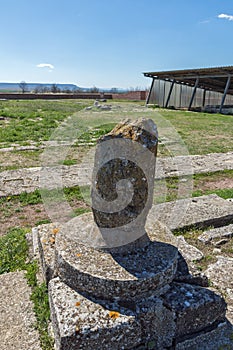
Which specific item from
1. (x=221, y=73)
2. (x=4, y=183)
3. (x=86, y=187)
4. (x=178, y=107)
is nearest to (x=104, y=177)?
(x=86, y=187)

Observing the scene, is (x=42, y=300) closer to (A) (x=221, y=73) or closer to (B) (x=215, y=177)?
(B) (x=215, y=177)

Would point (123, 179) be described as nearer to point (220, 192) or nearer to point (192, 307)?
point (192, 307)

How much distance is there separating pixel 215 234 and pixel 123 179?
92.4 inches

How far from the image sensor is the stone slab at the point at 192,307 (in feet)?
7.46

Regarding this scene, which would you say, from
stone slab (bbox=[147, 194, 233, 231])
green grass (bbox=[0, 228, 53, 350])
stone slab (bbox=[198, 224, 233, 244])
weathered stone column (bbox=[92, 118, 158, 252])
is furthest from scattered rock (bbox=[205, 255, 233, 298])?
green grass (bbox=[0, 228, 53, 350])

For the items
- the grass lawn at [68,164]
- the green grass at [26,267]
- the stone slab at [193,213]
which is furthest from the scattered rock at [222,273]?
the green grass at [26,267]

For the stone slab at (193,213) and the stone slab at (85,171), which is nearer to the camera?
the stone slab at (193,213)

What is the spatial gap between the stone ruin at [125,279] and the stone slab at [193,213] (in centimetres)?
168

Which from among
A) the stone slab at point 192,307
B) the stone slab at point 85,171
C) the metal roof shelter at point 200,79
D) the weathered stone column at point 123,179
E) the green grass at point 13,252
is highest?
the metal roof shelter at point 200,79

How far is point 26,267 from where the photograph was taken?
328 centimetres

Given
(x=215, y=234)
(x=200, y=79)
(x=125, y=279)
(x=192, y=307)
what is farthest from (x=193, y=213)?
(x=200, y=79)

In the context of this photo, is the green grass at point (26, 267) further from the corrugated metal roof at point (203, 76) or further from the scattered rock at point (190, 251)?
the corrugated metal roof at point (203, 76)

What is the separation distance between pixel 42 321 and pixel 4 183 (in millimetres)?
4147

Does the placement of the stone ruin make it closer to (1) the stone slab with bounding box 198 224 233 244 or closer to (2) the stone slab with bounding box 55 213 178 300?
(2) the stone slab with bounding box 55 213 178 300
